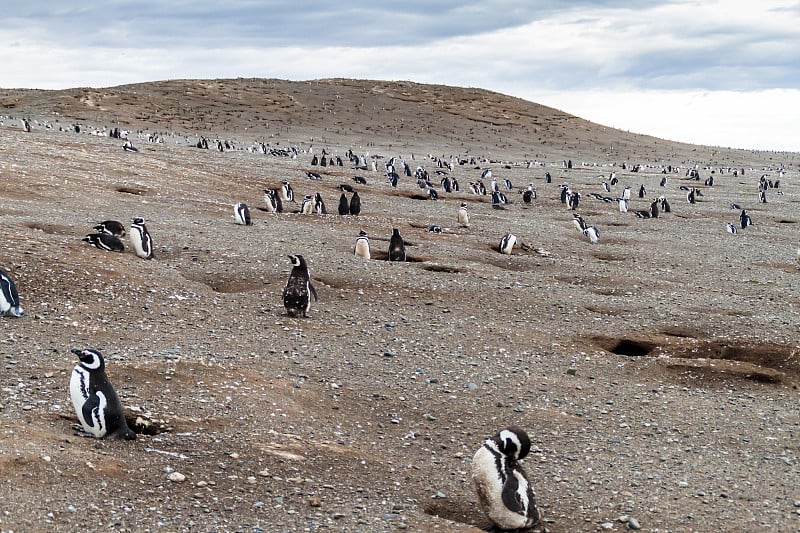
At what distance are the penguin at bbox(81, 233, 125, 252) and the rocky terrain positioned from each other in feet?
0.80

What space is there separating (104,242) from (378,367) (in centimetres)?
490

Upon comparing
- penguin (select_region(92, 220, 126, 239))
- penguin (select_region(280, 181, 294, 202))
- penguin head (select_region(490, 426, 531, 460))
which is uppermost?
penguin (select_region(280, 181, 294, 202))

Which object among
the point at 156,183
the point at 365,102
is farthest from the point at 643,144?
the point at 156,183

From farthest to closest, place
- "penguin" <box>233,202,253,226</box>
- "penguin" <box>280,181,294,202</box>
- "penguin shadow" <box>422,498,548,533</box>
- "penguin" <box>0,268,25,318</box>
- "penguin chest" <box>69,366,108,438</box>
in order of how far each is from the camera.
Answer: "penguin" <box>280,181,294,202</box> < "penguin" <box>233,202,253,226</box> < "penguin" <box>0,268,25,318</box> < "penguin chest" <box>69,366,108,438</box> < "penguin shadow" <box>422,498,548,533</box>

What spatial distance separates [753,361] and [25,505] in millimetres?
7642

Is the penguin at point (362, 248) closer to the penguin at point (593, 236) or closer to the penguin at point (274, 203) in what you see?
the penguin at point (274, 203)

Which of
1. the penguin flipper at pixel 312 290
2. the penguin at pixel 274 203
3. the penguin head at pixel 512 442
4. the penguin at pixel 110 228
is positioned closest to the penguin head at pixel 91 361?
the penguin head at pixel 512 442

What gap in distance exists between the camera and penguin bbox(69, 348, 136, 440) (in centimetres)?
587

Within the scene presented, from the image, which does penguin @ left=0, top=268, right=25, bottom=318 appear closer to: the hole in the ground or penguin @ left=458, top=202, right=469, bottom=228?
the hole in the ground

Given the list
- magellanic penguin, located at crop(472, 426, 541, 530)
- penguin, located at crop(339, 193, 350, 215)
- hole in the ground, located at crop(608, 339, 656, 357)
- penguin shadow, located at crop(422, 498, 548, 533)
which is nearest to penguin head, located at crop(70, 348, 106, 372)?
penguin shadow, located at crop(422, 498, 548, 533)

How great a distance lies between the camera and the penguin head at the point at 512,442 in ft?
17.1

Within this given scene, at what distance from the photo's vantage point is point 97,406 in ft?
19.2

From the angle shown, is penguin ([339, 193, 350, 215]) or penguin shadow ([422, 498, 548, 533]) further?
penguin ([339, 193, 350, 215])

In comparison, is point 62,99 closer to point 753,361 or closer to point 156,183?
point 156,183
